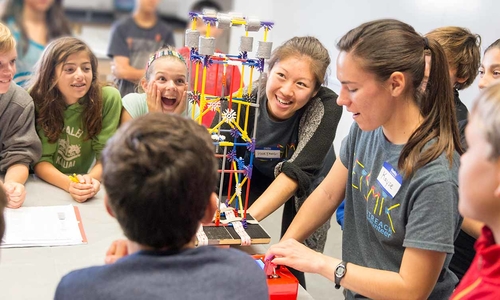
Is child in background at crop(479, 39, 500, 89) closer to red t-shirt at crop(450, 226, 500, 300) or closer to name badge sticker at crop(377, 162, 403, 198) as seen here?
name badge sticker at crop(377, 162, 403, 198)

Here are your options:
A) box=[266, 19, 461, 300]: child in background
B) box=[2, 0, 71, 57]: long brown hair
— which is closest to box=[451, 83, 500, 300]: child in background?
box=[266, 19, 461, 300]: child in background

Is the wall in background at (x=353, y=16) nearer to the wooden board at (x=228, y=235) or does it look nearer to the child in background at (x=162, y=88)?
the child in background at (x=162, y=88)

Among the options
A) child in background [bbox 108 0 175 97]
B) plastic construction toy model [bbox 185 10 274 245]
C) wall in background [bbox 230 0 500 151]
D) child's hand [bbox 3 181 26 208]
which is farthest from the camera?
child in background [bbox 108 0 175 97]

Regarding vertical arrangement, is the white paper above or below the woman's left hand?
below

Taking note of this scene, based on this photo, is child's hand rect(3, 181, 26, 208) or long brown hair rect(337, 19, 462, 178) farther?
child's hand rect(3, 181, 26, 208)

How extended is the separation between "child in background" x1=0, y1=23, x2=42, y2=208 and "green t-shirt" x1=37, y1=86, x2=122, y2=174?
0.07 meters

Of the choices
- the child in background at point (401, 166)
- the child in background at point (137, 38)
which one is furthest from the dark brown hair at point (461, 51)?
the child in background at point (137, 38)

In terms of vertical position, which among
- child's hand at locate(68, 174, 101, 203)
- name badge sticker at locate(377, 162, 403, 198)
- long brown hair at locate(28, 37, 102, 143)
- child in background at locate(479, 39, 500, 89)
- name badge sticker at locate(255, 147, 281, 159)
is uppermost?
child in background at locate(479, 39, 500, 89)

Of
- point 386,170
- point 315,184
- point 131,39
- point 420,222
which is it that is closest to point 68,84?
point 315,184

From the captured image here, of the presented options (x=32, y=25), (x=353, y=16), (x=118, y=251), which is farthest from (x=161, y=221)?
(x=353, y=16)

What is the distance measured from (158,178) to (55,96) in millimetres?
1431

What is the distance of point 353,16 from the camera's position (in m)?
4.03

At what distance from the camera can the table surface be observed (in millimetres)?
1388

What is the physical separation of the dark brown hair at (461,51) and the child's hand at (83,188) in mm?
1316
